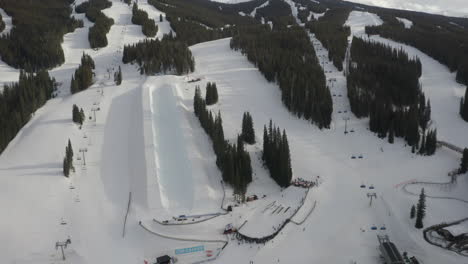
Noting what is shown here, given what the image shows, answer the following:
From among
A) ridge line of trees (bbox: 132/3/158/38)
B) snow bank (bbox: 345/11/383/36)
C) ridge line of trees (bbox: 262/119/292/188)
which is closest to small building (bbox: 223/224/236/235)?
ridge line of trees (bbox: 262/119/292/188)

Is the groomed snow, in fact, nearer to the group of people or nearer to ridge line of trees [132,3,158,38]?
the group of people

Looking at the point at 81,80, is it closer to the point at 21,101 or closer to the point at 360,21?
the point at 21,101

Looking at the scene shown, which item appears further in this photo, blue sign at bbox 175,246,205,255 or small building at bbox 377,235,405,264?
blue sign at bbox 175,246,205,255

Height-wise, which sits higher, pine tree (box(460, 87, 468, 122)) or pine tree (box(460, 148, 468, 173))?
pine tree (box(460, 87, 468, 122))

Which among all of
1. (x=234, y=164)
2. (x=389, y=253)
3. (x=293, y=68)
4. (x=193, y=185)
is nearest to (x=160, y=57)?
(x=293, y=68)

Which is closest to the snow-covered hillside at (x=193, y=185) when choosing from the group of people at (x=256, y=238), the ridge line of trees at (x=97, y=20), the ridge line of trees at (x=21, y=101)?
the group of people at (x=256, y=238)

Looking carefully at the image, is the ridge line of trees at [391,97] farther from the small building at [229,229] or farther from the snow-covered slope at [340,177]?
the small building at [229,229]

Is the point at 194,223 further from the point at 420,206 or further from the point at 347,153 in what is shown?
the point at 347,153
